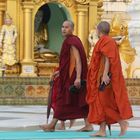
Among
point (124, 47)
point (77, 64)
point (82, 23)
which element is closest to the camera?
point (77, 64)

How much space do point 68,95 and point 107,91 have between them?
0.97 meters

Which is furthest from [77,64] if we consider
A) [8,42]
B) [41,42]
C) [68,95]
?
[41,42]

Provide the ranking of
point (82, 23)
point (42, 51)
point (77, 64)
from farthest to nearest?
point (42, 51)
point (82, 23)
point (77, 64)

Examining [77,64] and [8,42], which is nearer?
[77,64]

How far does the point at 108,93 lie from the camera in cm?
1016

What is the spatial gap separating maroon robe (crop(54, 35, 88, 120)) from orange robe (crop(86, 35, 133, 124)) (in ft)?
2.45

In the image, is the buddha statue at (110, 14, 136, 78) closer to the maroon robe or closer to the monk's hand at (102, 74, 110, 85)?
the maroon robe

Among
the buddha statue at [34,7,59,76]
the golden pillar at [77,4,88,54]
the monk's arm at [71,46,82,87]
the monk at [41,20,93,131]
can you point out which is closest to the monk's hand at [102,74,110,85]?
the monk's arm at [71,46,82,87]

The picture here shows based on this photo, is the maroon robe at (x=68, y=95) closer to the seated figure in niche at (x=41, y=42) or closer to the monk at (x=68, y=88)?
the monk at (x=68, y=88)

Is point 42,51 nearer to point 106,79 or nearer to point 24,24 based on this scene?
point 24,24

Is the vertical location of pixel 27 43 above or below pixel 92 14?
below

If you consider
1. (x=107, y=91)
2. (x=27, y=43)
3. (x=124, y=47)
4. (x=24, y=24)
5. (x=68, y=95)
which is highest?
(x=24, y=24)

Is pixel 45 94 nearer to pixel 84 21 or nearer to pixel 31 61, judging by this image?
pixel 31 61

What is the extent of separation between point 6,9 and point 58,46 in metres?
2.73
